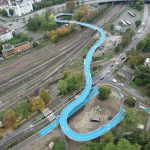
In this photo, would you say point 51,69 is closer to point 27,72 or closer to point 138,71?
point 27,72

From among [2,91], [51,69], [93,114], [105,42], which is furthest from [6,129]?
[105,42]

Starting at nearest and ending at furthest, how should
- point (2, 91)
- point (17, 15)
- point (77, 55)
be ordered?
point (2, 91), point (77, 55), point (17, 15)

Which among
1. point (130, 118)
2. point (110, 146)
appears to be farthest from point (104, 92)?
point (110, 146)

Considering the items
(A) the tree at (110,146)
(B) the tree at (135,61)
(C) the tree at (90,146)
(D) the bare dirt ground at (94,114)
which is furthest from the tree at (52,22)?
(A) the tree at (110,146)

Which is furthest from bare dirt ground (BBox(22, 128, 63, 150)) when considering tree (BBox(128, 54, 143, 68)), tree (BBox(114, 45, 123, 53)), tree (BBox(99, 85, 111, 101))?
tree (BBox(114, 45, 123, 53))

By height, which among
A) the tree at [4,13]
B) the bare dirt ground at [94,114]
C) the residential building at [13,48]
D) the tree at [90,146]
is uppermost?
the tree at [4,13]

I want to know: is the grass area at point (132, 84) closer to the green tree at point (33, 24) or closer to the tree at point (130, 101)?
the tree at point (130, 101)

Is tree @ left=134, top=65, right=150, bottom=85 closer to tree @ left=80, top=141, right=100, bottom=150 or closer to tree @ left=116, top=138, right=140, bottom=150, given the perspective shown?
tree @ left=116, top=138, right=140, bottom=150
